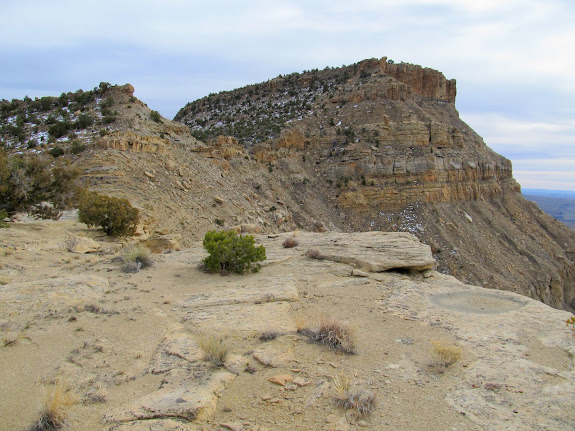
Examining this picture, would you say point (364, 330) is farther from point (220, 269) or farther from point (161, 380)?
point (220, 269)

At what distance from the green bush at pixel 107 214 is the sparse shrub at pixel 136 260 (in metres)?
3.64

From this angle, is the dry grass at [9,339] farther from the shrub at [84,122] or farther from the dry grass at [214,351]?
the shrub at [84,122]

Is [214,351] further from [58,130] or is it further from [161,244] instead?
[58,130]

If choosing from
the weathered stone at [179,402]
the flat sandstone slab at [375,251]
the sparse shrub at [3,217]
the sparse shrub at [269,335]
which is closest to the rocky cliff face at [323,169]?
the sparse shrub at [3,217]

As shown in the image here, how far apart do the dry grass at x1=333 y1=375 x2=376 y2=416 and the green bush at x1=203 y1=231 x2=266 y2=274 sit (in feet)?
17.8

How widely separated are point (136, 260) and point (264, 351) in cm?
527

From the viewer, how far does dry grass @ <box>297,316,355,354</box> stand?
5.24 metres

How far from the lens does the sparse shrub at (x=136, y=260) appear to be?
8.84 metres

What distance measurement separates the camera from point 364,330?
244 inches

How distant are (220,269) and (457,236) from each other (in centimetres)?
2532

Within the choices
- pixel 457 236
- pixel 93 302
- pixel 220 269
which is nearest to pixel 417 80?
pixel 457 236

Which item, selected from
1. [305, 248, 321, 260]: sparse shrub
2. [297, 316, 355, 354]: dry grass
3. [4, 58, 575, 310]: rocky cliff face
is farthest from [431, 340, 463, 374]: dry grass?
[4, 58, 575, 310]: rocky cliff face

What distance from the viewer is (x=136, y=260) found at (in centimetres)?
930

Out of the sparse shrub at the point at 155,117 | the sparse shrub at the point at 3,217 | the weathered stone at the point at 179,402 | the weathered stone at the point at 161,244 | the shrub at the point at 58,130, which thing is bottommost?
the weathered stone at the point at 179,402
